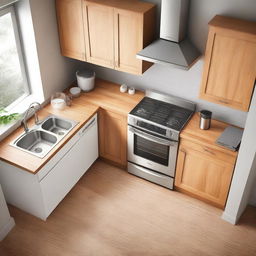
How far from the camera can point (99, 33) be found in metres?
4.09

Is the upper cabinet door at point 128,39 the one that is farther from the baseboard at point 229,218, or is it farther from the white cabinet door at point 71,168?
the baseboard at point 229,218

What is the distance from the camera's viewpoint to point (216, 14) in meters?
3.65

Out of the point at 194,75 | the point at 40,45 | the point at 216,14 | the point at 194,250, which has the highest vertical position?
the point at 216,14

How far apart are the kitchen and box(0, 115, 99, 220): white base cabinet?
707 millimetres

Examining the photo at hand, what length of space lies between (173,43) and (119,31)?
623 mm

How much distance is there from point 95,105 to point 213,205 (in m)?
1.92

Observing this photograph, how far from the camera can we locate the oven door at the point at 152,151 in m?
4.26

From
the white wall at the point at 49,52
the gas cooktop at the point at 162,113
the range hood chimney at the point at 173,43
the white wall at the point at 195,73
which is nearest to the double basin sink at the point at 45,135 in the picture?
the white wall at the point at 49,52

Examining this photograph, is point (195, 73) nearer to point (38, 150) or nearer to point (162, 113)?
point (162, 113)

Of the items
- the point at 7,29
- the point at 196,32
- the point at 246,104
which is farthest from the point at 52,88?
the point at 246,104

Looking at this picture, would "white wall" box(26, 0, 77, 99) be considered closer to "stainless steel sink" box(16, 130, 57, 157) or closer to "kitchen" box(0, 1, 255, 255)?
"kitchen" box(0, 1, 255, 255)

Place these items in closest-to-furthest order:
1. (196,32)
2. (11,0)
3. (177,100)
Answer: (11,0) → (196,32) → (177,100)

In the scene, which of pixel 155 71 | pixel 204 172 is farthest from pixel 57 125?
pixel 204 172

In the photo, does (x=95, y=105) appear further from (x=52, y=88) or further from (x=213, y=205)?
(x=213, y=205)
